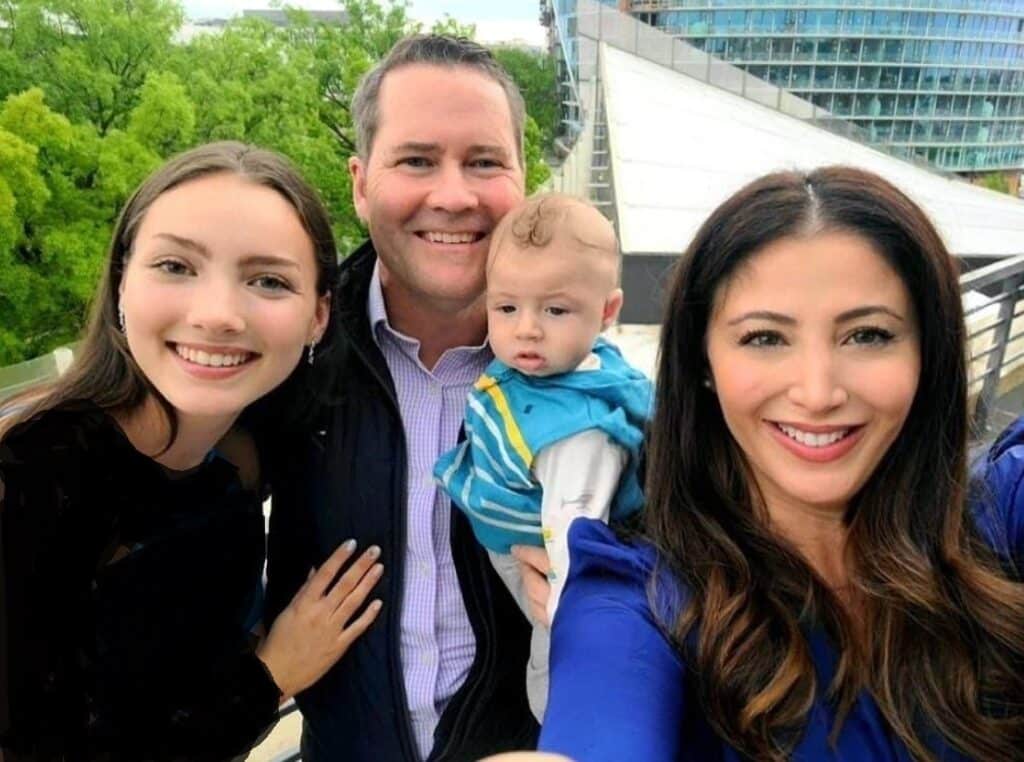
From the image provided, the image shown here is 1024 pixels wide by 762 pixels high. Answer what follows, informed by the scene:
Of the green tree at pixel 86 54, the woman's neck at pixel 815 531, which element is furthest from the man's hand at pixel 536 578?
the green tree at pixel 86 54

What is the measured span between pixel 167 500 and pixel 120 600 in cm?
24

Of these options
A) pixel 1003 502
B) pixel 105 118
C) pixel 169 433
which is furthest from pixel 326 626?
pixel 105 118

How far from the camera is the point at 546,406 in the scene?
2277 millimetres

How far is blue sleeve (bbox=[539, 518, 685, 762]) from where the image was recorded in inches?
60.2

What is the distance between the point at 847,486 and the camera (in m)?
1.79

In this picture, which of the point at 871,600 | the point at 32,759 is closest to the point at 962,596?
the point at 871,600

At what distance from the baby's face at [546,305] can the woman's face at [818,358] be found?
61cm

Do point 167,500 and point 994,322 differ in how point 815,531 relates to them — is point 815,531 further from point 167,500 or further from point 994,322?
point 994,322

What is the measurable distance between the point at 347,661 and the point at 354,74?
19.9 meters

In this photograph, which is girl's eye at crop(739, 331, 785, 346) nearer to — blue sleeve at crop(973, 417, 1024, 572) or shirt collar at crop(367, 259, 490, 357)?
blue sleeve at crop(973, 417, 1024, 572)

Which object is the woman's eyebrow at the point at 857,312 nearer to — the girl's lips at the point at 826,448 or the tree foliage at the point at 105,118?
the girl's lips at the point at 826,448

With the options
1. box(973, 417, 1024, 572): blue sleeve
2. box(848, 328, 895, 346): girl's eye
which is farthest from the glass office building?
box(848, 328, 895, 346): girl's eye

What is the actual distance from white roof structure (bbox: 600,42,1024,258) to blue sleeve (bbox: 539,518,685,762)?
976 centimetres

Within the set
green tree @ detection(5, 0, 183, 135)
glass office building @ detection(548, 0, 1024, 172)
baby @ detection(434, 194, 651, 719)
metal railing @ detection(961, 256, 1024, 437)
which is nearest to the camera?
baby @ detection(434, 194, 651, 719)
